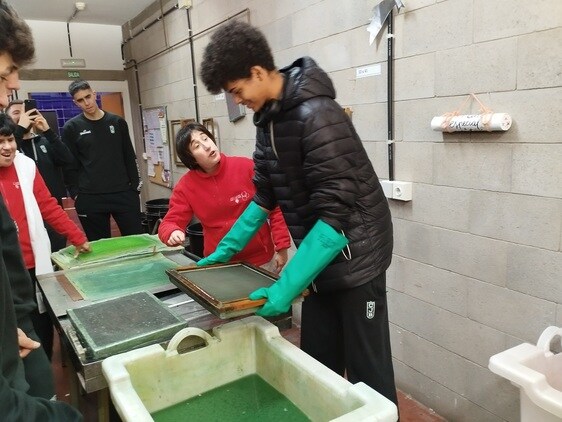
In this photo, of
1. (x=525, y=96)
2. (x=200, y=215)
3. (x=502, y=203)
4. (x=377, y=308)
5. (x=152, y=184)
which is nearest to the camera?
(x=377, y=308)

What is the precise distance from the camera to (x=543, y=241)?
62.6 inches

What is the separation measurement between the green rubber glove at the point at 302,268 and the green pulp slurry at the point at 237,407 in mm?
205

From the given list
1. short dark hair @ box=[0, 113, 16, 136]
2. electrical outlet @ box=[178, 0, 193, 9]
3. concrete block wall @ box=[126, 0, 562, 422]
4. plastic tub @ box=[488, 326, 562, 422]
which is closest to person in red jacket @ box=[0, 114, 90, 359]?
short dark hair @ box=[0, 113, 16, 136]

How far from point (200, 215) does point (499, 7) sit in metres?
1.44

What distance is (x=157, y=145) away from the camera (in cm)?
534

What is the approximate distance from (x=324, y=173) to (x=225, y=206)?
33.0 inches

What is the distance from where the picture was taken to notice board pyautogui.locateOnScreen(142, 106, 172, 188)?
5.03 metres

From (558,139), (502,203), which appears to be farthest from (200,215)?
(558,139)

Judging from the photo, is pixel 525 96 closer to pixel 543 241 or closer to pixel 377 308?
pixel 543 241

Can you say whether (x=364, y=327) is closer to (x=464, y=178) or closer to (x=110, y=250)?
(x=464, y=178)

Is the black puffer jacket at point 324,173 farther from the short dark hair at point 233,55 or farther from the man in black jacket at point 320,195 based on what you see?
the short dark hair at point 233,55

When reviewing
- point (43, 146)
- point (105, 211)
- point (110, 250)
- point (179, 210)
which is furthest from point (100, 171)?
point (179, 210)

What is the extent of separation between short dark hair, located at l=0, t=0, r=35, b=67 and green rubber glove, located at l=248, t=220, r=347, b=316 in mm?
781

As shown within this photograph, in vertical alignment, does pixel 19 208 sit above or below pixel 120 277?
above
